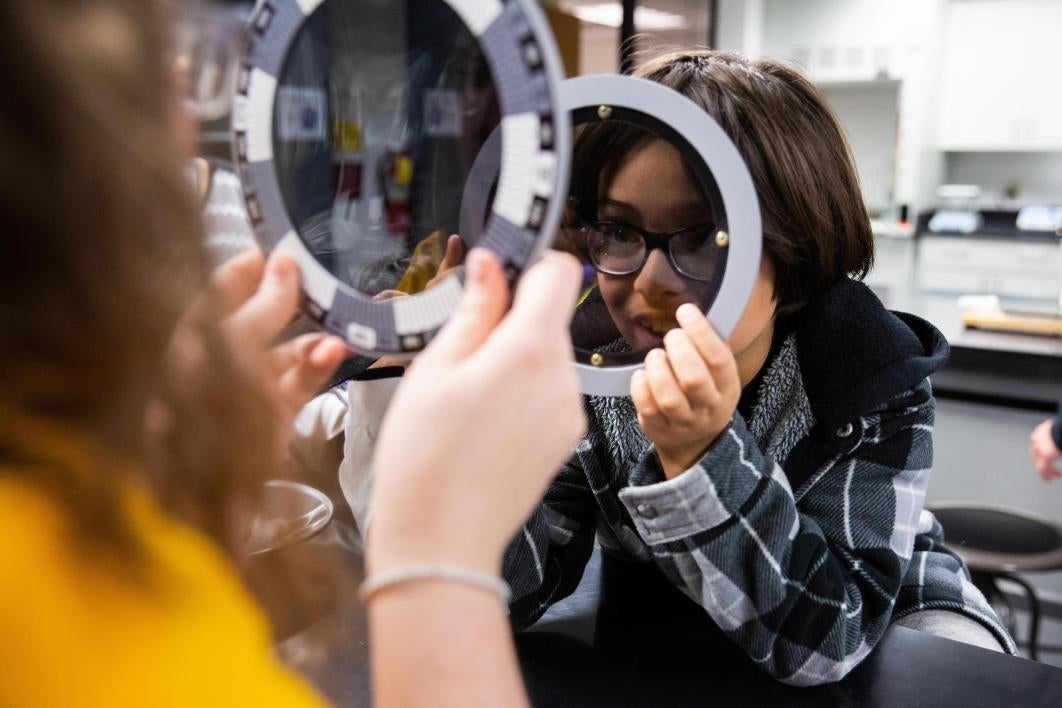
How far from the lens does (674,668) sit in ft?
2.61

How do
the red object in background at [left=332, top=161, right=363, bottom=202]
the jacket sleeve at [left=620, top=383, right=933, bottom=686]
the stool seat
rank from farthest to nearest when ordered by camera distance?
the stool seat, the jacket sleeve at [left=620, top=383, right=933, bottom=686], the red object in background at [left=332, top=161, right=363, bottom=202]

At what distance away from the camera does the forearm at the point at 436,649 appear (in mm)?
375

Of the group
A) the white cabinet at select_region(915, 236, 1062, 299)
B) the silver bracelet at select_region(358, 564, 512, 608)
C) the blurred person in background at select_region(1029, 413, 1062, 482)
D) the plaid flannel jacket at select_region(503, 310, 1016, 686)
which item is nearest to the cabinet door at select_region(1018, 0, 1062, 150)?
the white cabinet at select_region(915, 236, 1062, 299)

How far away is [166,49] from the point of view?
14.1 inches

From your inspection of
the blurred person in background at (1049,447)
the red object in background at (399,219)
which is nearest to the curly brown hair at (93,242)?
the red object in background at (399,219)

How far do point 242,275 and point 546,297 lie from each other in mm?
215

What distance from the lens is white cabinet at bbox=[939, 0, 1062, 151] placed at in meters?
5.11

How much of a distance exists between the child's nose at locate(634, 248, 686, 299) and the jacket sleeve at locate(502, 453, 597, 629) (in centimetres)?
26

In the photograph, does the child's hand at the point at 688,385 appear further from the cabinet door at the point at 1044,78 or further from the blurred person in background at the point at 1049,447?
the cabinet door at the point at 1044,78

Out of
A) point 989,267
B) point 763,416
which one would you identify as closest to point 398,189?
point 763,416

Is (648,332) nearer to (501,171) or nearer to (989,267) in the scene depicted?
(501,171)

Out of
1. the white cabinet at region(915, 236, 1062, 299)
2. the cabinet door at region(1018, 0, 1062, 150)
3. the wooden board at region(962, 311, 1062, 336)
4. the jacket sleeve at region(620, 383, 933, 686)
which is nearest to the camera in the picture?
the jacket sleeve at region(620, 383, 933, 686)

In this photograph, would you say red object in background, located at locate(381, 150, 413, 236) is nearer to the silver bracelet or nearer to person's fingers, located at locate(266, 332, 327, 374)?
person's fingers, located at locate(266, 332, 327, 374)

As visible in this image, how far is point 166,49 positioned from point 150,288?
0.32 feet
